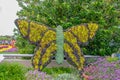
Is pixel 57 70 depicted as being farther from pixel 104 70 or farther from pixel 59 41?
pixel 104 70

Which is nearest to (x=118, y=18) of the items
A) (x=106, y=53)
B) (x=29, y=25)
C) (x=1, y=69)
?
(x=106, y=53)

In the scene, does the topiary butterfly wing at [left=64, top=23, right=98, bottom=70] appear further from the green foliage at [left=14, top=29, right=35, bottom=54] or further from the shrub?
the green foliage at [left=14, top=29, right=35, bottom=54]

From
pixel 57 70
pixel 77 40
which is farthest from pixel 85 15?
pixel 57 70

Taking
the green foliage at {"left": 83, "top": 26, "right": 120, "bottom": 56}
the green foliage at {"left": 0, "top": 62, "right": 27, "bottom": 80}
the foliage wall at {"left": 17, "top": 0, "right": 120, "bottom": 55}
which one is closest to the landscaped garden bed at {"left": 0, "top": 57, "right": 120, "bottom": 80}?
the green foliage at {"left": 0, "top": 62, "right": 27, "bottom": 80}

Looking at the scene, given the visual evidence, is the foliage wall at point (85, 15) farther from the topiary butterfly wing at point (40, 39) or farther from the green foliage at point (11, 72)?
the green foliage at point (11, 72)

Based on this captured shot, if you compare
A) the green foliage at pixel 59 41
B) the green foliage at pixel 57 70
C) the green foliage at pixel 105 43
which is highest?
the green foliage at pixel 59 41

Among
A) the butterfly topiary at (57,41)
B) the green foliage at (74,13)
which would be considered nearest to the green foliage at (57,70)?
the butterfly topiary at (57,41)
